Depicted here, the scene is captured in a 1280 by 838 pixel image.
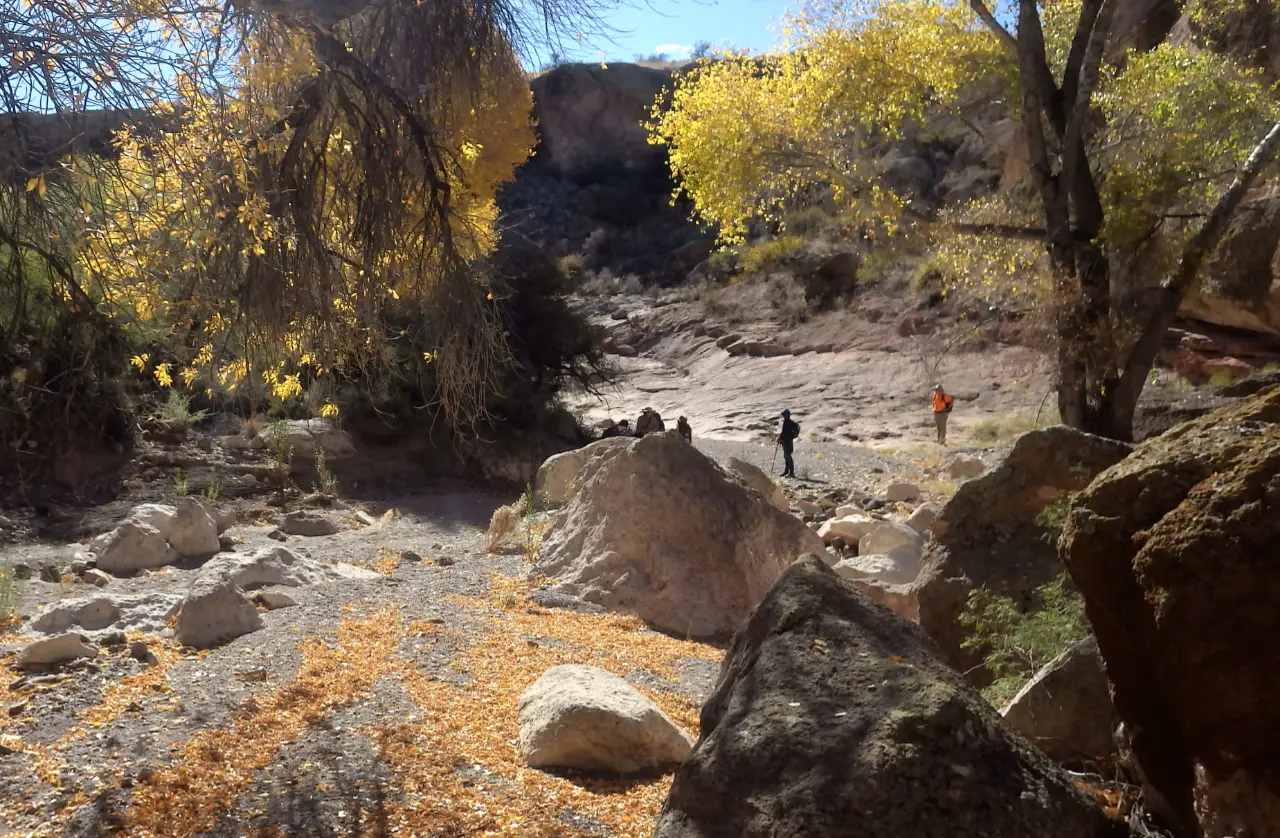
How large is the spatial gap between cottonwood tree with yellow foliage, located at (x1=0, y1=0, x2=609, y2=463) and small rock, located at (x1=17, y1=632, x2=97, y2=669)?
1.40 meters

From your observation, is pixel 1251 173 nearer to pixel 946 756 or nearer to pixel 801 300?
pixel 946 756

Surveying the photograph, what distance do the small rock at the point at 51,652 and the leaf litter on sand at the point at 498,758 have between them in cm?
145

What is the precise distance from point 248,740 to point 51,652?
1401mm

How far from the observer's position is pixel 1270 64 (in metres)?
14.9


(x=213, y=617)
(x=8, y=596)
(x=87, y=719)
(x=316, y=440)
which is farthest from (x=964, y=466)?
(x=87, y=719)

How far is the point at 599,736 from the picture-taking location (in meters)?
3.95

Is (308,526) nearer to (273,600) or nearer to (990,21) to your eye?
(273,600)

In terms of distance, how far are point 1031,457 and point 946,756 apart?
3119 millimetres

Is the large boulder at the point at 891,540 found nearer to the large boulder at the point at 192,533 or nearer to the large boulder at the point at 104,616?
the large boulder at the point at 192,533

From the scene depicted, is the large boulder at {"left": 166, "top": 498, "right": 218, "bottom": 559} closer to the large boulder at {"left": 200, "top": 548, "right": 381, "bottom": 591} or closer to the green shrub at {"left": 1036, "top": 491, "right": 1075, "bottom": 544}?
the large boulder at {"left": 200, "top": 548, "right": 381, "bottom": 591}

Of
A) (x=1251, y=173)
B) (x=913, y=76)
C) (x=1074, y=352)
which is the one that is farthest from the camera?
(x=913, y=76)

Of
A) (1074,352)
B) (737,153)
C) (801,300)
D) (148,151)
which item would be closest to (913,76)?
(737,153)

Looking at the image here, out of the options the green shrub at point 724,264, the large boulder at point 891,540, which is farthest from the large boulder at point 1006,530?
the green shrub at point 724,264

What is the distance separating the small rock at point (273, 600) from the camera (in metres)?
6.32
